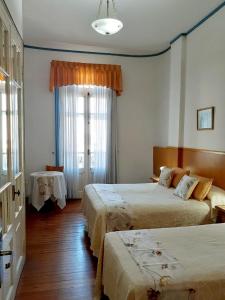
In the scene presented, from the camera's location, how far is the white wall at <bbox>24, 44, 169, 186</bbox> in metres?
5.05

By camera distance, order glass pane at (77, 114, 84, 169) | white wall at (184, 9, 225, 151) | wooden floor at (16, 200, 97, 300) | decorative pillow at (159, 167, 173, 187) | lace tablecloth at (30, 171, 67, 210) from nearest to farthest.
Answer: wooden floor at (16, 200, 97, 300) < white wall at (184, 9, 225, 151) < decorative pillow at (159, 167, 173, 187) < lace tablecloth at (30, 171, 67, 210) < glass pane at (77, 114, 84, 169)

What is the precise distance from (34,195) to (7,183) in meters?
2.64

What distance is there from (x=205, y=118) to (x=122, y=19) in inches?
78.5

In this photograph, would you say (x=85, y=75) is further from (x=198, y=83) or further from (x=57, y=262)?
(x=57, y=262)

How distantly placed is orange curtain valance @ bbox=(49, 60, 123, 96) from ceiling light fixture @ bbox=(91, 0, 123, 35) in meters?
1.63

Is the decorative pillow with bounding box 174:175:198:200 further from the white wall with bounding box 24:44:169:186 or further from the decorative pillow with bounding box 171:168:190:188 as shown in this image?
the white wall with bounding box 24:44:169:186

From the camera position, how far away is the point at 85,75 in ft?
16.9

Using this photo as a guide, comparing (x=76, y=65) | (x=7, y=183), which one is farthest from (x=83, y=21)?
(x=7, y=183)

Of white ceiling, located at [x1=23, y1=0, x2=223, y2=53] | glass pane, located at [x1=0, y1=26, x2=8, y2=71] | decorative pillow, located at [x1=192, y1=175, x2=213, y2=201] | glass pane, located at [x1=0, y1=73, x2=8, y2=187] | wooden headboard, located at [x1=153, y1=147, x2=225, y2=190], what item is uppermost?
white ceiling, located at [x1=23, y1=0, x2=223, y2=53]

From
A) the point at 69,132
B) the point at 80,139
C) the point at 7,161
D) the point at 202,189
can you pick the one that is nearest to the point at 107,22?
the point at 7,161

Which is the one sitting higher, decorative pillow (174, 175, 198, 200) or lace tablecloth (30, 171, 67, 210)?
decorative pillow (174, 175, 198, 200)

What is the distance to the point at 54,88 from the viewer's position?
505cm

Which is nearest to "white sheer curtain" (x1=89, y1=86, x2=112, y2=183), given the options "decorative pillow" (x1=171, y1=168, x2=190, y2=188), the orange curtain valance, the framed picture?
the orange curtain valance

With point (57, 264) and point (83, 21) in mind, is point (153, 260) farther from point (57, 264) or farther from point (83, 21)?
point (83, 21)
